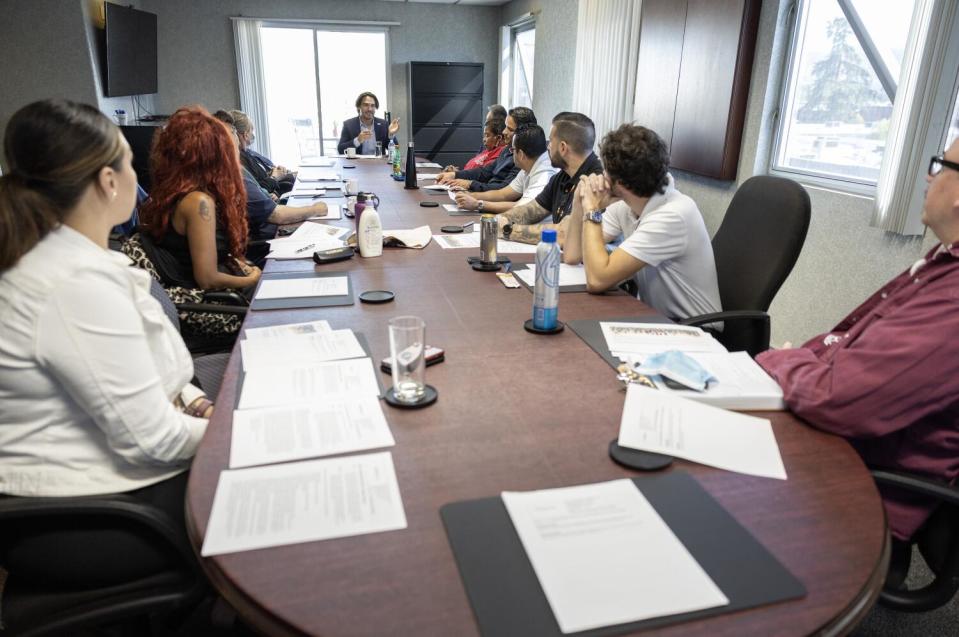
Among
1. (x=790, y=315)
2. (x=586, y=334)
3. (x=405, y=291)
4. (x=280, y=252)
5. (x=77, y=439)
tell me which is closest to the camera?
(x=77, y=439)

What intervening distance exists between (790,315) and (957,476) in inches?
93.5

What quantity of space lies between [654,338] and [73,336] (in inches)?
47.4

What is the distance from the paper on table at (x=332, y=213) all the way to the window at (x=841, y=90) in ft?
8.01

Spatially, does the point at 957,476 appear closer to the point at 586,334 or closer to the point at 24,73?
the point at 586,334

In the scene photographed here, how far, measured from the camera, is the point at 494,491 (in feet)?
3.05

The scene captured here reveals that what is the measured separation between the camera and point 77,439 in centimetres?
105

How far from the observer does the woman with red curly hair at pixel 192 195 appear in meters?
2.09

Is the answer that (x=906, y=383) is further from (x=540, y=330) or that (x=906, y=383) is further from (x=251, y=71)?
(x=251, y=71)

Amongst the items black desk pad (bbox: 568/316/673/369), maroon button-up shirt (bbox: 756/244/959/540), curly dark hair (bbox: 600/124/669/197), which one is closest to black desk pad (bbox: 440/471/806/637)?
maroon button-up shirt (bbox: 756/244/959/540)

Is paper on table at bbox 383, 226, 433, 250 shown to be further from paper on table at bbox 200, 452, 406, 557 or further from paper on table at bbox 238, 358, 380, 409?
paper on table at bbox 200, 452, 406, 557

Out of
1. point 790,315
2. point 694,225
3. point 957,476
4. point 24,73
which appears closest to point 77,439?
point 957,476

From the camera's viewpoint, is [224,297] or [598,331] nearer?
[598,331]

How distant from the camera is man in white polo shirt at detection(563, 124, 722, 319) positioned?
193cm

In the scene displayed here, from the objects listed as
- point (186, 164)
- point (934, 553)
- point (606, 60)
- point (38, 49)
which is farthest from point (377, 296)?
point (38, 49)
